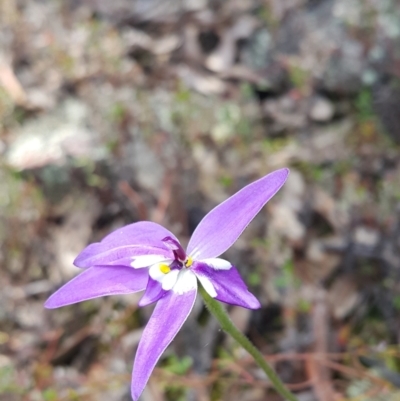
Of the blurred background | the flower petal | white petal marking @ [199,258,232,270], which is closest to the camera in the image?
the flower petal

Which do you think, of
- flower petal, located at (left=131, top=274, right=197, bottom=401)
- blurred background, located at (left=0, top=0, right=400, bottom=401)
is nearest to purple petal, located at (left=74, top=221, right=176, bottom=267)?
flower petal, located at (left=131, top=274, right=197, bottom=401)

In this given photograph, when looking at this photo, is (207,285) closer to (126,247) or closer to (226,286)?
(226,286)

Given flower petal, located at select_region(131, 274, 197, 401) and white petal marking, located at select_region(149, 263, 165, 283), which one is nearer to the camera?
flower petal, located at select_region(131, 274, 197, 401)

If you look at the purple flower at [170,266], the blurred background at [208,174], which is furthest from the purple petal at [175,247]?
the blurred background at [208,174]

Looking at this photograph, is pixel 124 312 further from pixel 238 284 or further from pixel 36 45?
pixel 36 45

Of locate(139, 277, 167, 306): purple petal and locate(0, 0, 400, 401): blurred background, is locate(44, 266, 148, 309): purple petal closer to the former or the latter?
locate(139, 277, 167, 306): purple petal

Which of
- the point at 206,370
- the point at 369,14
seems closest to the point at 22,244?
the point at 206,370

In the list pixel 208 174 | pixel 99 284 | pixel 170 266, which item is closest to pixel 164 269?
pixel 170 266
